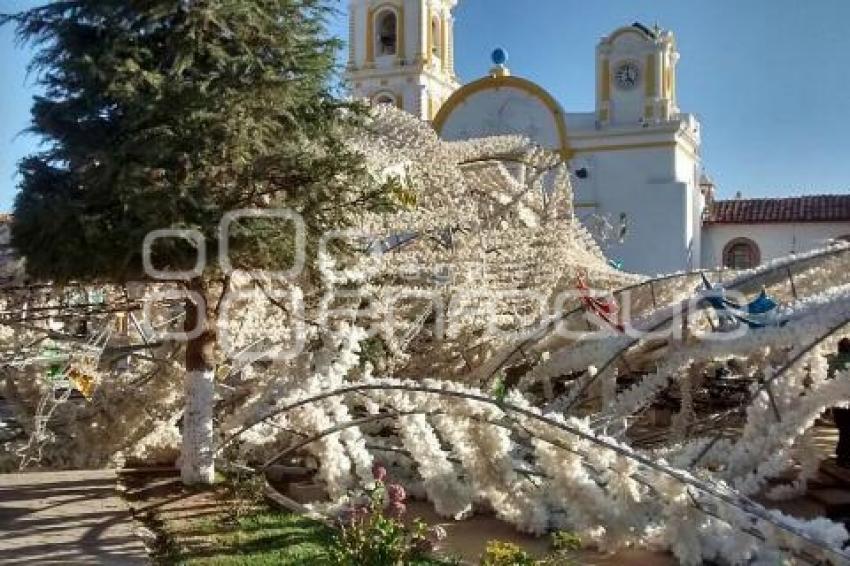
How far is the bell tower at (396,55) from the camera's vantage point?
30672mm

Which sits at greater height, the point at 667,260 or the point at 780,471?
the point at 667,260

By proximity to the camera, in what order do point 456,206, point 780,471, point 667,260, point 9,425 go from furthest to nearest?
1. point 667,260
2. point 456,206
3. point 9,425
4. point 780,471

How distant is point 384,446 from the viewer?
25.2ft

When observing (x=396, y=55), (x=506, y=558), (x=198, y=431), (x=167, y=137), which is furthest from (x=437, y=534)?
(x=396, y=55)

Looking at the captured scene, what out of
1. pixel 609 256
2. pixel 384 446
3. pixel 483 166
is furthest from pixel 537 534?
pixel 609 256

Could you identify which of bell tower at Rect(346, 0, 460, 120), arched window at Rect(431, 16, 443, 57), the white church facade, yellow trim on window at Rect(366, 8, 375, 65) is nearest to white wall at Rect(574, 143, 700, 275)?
the white church facade

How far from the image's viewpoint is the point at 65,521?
6301 mm

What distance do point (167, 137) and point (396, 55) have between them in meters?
25.6

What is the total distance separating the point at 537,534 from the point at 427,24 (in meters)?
27.0

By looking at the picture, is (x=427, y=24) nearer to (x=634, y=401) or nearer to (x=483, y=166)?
(x=483, y=166)

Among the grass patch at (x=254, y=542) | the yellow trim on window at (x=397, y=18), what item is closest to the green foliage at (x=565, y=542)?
the grass patch at (x=254, y=542)

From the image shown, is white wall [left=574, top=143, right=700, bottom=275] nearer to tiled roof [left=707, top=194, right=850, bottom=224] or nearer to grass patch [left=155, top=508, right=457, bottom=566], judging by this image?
tiled roof [left=707, top=194, right=850, bottom=224]

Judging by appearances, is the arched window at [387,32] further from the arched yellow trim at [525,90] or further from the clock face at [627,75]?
the clock face at [627,75]

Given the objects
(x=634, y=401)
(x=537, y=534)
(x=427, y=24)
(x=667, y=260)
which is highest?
(x=427, y=24)
